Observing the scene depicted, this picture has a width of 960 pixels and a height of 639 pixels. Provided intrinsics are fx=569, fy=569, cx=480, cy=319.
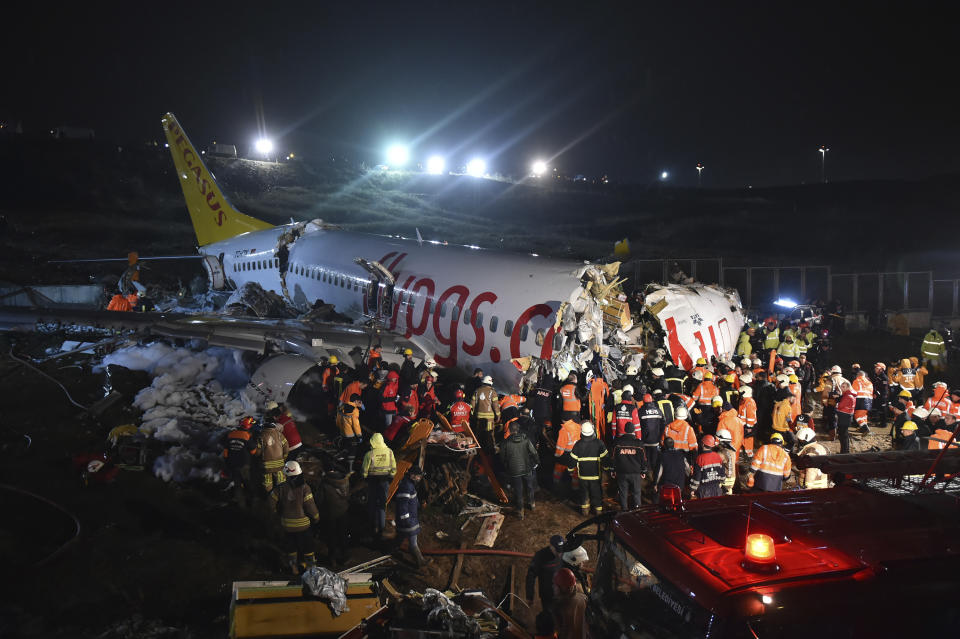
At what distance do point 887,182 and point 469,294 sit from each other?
102 meters

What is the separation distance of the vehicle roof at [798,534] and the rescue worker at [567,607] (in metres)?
1.00

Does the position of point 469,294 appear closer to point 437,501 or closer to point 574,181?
point 437,501

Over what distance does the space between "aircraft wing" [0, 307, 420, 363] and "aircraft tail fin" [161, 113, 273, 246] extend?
12853mm

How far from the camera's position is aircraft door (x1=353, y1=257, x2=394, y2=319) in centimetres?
1811

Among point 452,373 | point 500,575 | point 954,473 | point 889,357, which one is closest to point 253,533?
point 500,575

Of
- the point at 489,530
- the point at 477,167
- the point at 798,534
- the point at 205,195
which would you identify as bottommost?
the point at 489,530

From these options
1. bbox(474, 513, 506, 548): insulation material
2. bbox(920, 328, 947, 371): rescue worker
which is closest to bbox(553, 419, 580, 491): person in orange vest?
bbox(474, 513, 506, 548): insulation material

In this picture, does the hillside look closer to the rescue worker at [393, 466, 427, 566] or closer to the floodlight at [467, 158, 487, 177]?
the floodlight at [467, 158, 487, 177]

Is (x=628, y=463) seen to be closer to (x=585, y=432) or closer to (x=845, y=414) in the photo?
(x=585, y=432)

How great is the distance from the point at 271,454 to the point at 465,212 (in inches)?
2458

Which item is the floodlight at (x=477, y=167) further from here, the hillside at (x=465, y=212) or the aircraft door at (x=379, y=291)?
the aircraft door at (x=379, y=291)

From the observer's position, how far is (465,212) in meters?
70.3

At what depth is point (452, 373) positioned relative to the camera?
1568 centimetres

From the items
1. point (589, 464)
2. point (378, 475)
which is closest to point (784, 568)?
point (589, 464)
